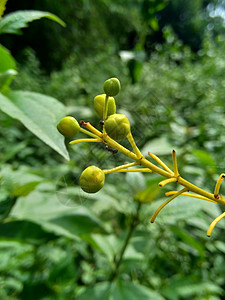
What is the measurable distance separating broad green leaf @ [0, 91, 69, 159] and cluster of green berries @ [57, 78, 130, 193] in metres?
0.09

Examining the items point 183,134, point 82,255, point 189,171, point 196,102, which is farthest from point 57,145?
point 196,102

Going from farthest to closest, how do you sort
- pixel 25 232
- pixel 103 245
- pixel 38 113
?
1. pixel 103 245
2. pixel 25 232
3. pixel 38 113

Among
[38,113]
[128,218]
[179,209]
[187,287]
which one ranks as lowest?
[187,287]

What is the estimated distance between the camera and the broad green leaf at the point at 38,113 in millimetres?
349

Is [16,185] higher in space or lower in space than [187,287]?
higher

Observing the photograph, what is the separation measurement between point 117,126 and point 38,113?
199mm

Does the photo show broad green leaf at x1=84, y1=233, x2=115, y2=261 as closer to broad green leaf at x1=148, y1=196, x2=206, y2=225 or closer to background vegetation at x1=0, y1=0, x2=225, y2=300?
background vegetation at x1=0, y1=0, x2=225, y2=300

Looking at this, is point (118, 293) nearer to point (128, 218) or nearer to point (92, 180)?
point (128, 218)

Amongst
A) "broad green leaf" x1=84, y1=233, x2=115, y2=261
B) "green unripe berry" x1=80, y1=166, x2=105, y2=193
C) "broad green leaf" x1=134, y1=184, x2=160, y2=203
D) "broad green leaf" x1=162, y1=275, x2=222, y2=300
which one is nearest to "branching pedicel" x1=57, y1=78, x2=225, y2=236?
"green unripe berry" x1=80, y1=166, x2=105, y2=193

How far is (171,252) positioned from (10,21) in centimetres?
76

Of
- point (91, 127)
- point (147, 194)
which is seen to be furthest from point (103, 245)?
point (91, 127)

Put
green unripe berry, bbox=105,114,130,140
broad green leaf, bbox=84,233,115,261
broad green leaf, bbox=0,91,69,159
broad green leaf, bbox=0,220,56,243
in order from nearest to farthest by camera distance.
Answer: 1. green unripe berry, bbox=105,114,130,140
2. broad green leaf, bbox=0,91,69,159
3. broad green leaf, bbox=0,220,56,243
4. broad green leaf, bbox=84,233,115,261

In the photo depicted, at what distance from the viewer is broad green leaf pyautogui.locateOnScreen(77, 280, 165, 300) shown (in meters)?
0.56

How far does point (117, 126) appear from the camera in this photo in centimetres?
22
